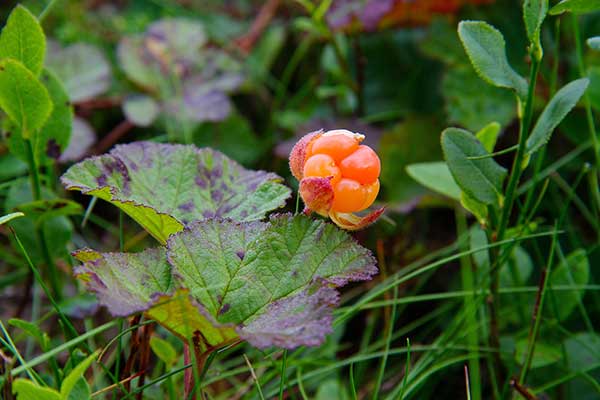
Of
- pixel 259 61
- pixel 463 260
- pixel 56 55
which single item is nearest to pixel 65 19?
pixel 56 55

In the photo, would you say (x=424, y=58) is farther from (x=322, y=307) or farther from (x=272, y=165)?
(x=322, y=307)

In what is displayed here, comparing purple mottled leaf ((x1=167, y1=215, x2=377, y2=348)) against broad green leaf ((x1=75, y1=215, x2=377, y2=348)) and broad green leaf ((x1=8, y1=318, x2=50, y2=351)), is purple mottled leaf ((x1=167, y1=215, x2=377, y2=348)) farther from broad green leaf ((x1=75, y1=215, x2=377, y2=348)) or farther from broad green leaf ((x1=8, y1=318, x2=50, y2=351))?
broad green leaf ((x1=8, y1=318, x2=50, y2=351))

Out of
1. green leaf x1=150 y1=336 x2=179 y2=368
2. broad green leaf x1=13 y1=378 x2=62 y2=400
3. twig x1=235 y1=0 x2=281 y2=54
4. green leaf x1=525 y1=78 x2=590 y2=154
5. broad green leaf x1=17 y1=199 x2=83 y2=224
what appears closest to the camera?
broad green leaf x1=13 y1=378 x2=62 y2=400

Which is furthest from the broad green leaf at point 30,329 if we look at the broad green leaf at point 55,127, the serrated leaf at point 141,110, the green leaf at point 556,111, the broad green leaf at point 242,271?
the serrated leaf at point 141,110

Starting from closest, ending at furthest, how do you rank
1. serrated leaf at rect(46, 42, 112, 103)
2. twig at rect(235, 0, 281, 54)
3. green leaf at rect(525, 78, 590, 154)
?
green leaf at rect(525, 78, 590, 154)
serrated leaf at rect(46, 42, 112, 103)
twig at rect(235, 0, 281, 54)

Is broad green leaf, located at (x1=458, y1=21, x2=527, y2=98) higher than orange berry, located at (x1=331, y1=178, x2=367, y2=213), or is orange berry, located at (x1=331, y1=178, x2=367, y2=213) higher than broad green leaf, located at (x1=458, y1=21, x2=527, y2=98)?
broad green leaf, located at (x1=458, y1=21, x2=527, y2=98)

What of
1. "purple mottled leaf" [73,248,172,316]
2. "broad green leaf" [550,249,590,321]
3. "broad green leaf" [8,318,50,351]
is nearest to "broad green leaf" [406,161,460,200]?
"broad green leaf" [550,249,590,321]

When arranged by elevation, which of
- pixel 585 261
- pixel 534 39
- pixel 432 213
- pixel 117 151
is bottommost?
pixel 432 213
